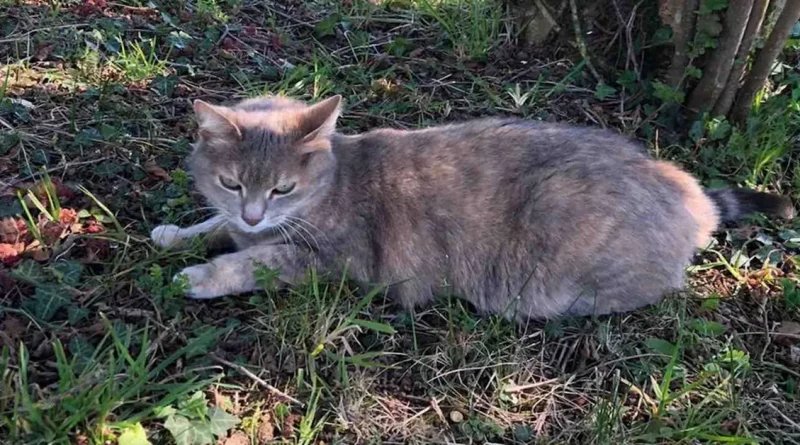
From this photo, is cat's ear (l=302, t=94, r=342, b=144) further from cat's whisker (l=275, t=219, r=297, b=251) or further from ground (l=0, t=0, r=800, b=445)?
ground (l=0, t=0, r=800, b=445)

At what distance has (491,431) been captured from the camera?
2492 mm

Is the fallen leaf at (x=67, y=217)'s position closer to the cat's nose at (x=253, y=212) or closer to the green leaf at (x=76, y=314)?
the green leaf at (x=76, y=314)

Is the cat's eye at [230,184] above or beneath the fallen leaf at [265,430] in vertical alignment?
above

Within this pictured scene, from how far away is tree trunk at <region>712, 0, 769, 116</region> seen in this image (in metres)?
3.60

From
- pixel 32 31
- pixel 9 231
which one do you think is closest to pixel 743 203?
pixel 9 231

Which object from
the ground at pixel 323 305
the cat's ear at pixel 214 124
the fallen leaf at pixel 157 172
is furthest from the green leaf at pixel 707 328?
the fallen leaf at pixel 157 172

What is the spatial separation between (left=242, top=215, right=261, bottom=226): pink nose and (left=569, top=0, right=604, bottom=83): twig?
240cm

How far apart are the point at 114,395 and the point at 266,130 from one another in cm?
116

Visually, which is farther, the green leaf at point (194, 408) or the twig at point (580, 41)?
the twig at point (580, 41)

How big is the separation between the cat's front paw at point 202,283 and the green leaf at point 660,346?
1662 mm

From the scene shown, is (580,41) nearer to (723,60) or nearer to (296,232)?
(723,60)

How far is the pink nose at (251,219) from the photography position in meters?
2.84

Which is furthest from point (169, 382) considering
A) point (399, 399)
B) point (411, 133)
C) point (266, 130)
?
point (411, 133)

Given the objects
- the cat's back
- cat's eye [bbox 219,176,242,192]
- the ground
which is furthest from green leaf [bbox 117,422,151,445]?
the cat's back
